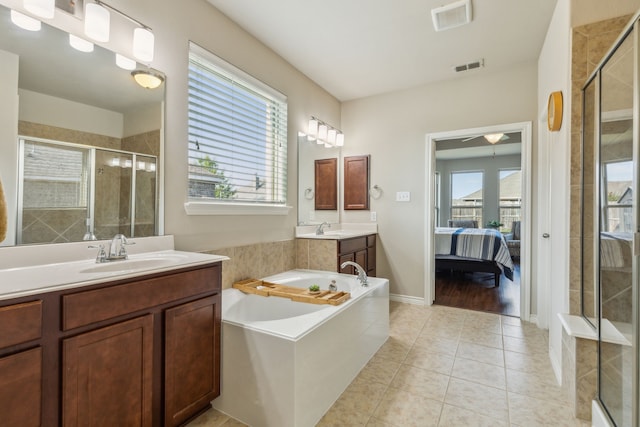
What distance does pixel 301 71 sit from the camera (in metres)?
3.21

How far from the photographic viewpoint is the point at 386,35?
8.42 feet

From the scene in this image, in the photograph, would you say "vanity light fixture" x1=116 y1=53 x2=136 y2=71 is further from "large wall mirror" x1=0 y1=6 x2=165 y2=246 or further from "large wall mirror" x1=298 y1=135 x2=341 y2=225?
"large wall mirror" x1=298 y1=135 x2=341 y2=225

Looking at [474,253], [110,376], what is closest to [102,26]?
[110,376]

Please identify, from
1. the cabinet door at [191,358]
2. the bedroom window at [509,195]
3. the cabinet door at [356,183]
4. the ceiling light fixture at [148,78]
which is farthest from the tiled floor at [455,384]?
the bedroom window at [509,195]

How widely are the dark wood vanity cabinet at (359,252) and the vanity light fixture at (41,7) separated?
241 cm

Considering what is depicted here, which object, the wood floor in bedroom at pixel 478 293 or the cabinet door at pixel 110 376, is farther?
the wood floor in bedroom at pixel 478 293

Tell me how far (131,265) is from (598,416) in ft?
7.93

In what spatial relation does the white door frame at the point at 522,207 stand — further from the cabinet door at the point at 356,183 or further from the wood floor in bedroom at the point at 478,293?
the cabinet door at the point at 356,183

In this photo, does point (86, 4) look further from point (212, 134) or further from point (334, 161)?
point (334, 161)

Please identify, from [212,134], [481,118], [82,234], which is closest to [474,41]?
[481,118]

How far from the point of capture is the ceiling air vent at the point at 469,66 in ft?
9.83

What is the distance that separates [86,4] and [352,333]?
2.36m

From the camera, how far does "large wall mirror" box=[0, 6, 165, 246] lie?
1.33 m

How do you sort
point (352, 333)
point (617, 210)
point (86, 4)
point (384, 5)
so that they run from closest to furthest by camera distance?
point (617, 210) < point (86, 4) < point (352, 333) < point (384, 5)
